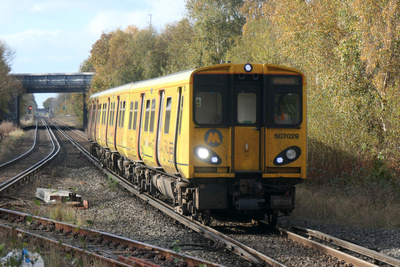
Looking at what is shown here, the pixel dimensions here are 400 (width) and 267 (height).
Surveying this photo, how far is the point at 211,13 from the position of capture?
40.7 meters

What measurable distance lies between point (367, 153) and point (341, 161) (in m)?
0.81

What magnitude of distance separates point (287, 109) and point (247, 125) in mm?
793

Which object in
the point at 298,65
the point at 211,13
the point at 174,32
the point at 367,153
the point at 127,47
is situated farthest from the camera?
the point at 127,47

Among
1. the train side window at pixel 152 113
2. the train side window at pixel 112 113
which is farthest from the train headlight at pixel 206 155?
the train side window at pixel 112 113

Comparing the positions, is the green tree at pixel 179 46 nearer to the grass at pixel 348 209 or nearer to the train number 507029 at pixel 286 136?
the grass at pixel 348 209

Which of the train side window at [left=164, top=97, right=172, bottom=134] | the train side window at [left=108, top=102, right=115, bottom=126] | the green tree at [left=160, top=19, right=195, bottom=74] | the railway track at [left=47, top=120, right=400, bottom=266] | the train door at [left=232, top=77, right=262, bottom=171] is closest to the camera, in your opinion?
the railway track at [left=47, top=120, right=400, bottom=266]

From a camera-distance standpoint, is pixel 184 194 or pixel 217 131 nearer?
pixel 217 131

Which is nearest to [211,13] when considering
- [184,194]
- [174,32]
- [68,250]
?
[174,32]

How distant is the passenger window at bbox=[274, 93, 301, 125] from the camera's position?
31.6 feet

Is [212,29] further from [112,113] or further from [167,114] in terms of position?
[167,114]

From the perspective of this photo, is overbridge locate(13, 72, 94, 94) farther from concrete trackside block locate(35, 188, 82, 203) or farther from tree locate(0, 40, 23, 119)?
concrete trackside block locate(35, 188, 82, 203)

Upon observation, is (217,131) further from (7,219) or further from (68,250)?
(7,219)

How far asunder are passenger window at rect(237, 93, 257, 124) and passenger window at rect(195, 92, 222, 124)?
Answer: 1.18ft

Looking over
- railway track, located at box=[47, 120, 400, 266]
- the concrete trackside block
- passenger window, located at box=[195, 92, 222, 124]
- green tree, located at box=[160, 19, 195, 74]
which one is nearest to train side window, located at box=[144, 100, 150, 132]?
the concrete trackside block
